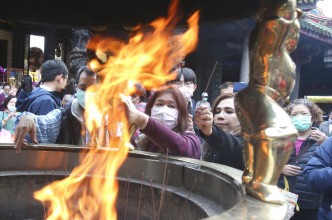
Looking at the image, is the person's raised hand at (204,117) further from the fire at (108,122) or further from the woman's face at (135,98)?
the woman's face at (135,98)

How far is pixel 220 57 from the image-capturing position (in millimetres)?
9961

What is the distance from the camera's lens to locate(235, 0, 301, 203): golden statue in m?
0.74

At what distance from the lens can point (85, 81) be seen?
246 cm

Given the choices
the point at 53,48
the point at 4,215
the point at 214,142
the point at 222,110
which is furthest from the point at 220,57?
the point at 4,215

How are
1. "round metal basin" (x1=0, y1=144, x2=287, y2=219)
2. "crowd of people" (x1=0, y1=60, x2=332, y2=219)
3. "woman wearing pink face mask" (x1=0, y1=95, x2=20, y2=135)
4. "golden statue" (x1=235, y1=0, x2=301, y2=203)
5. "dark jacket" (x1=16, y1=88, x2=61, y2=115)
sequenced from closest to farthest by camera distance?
"golden statue" (x1=235, y1=0, x2=301, y2=203), "round metal basin" (x1=0, y1=144, x2=287, y2=219), "crowd of people" (x1=0, y1=60, x2=332, y2=219), "dark jacket" (x1=16, y1=88, x2=61, y2=115), "woman wearing pink face mask" (x1=0, y1=95, x2=20, y2=135)

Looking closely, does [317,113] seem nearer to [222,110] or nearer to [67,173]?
[222,110]

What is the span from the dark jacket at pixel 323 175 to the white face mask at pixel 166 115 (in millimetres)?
1082

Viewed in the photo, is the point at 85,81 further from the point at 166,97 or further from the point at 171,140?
the point at 171,140

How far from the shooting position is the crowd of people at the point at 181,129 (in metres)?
1.59

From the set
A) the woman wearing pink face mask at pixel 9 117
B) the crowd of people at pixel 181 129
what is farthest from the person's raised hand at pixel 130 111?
the woman wearing pink face mask at pixel 9 117

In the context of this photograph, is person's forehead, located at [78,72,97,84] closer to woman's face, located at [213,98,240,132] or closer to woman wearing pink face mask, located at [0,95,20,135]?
woman's face, located at [213,98,240,132]

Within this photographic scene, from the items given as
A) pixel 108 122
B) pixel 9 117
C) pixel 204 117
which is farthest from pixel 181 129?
pixel 9 117

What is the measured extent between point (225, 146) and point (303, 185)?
3.74 feet

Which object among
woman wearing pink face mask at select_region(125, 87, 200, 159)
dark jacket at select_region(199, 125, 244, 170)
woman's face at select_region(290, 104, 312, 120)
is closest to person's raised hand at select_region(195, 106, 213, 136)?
dark jacket at select_region(199, 125, 244, 170)
